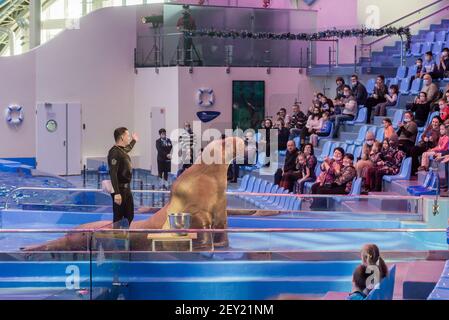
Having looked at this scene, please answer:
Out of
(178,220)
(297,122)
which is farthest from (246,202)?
(297,122)

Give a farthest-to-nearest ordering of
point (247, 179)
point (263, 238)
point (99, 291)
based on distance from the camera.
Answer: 1. point (247, 179)
2. point (263, 238)
3. point (99, 291)

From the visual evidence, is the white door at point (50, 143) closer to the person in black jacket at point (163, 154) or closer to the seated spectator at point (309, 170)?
the person in black jacket at point (163, 154)

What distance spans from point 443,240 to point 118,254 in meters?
2.59

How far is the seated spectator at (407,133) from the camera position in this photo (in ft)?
49.1

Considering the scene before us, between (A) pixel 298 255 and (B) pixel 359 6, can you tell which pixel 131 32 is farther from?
(A) pixel 298 255

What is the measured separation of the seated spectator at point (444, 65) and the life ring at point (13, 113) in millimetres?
10895

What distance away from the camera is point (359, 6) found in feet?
77.3

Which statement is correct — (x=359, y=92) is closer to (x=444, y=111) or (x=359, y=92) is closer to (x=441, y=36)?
(x=441, y=36)

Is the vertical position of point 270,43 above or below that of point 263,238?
above

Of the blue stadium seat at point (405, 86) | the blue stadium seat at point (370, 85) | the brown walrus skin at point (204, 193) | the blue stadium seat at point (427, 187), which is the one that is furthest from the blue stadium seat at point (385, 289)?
the blue stadium seat at point (370, 85)

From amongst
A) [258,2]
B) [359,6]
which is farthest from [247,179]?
[258,2]

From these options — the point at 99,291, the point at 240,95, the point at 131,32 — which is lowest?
the point at 99,291

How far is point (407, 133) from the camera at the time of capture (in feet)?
49.8

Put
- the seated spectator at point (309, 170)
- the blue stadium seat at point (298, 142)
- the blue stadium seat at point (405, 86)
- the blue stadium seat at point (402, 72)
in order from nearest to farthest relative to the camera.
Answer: the seated spectator at point (309, 170) < the blue stadium seat at point (298, 142) < the blue stadium seat at point (405, 86) < the blue stadium seat at point (402, 72)
